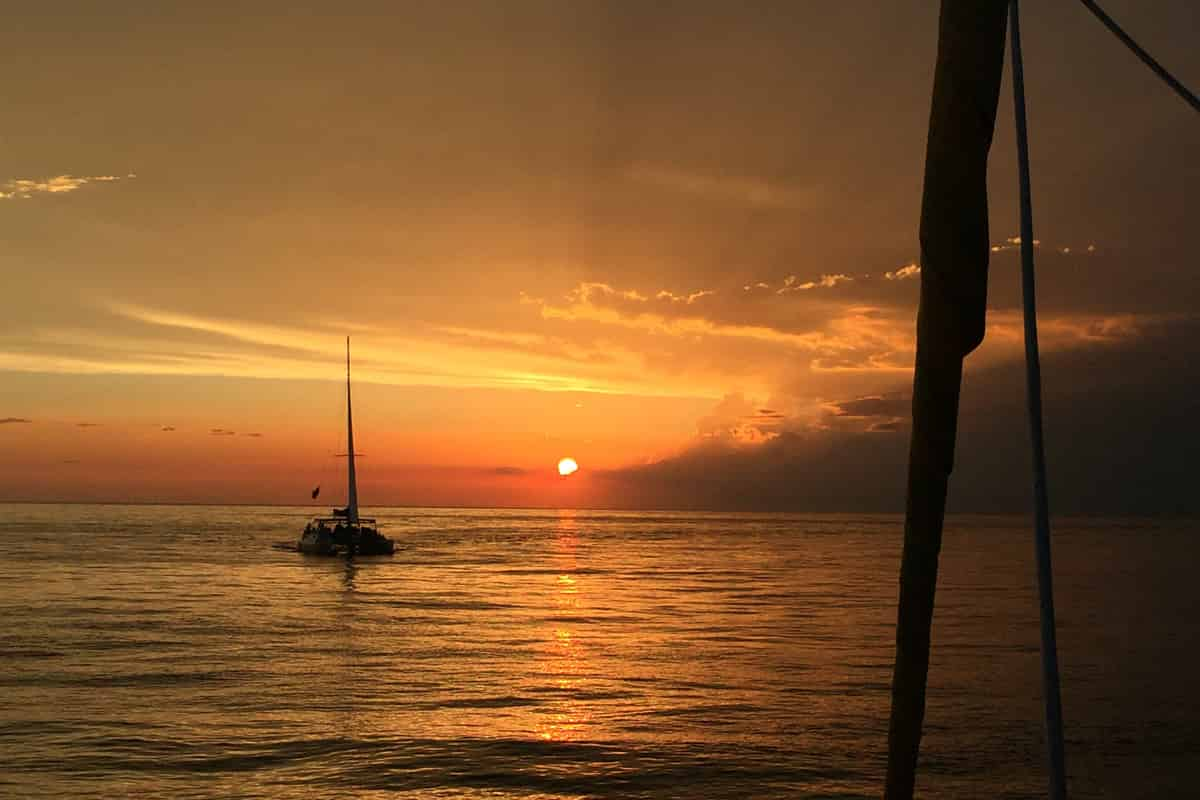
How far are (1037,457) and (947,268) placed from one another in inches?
51.6

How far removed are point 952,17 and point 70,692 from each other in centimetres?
4050

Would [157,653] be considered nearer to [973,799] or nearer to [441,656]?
[441,656]

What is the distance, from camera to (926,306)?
255 cm

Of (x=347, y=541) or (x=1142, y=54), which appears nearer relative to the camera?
(x=1142, y=54)

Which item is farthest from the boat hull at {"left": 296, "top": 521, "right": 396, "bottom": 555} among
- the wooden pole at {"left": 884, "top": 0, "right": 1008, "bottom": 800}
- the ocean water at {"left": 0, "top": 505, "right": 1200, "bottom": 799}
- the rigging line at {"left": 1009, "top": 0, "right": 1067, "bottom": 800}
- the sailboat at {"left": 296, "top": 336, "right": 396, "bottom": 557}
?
the wooden pole at {"left": 884, "top": 0, "right": 1008, "bottom": 800}

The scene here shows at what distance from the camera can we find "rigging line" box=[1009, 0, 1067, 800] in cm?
333

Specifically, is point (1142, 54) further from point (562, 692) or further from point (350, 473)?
point (350, 473)

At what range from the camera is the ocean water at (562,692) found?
26.2 metres

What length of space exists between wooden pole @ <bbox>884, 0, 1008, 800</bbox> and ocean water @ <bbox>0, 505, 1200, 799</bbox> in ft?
78.1

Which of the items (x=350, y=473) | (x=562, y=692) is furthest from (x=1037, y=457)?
(x=350, y=473)

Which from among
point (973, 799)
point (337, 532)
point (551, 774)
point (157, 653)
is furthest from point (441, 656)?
point (337, 532)

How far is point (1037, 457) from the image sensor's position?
356cm

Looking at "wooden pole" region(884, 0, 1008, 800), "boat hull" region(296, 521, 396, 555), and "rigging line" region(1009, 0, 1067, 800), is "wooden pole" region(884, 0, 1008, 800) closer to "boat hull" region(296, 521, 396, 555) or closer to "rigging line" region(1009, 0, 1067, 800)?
"rigging line" region(1009, 0, 1067, 800)

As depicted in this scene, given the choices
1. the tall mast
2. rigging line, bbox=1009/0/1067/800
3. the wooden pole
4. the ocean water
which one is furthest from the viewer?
the tall mast
